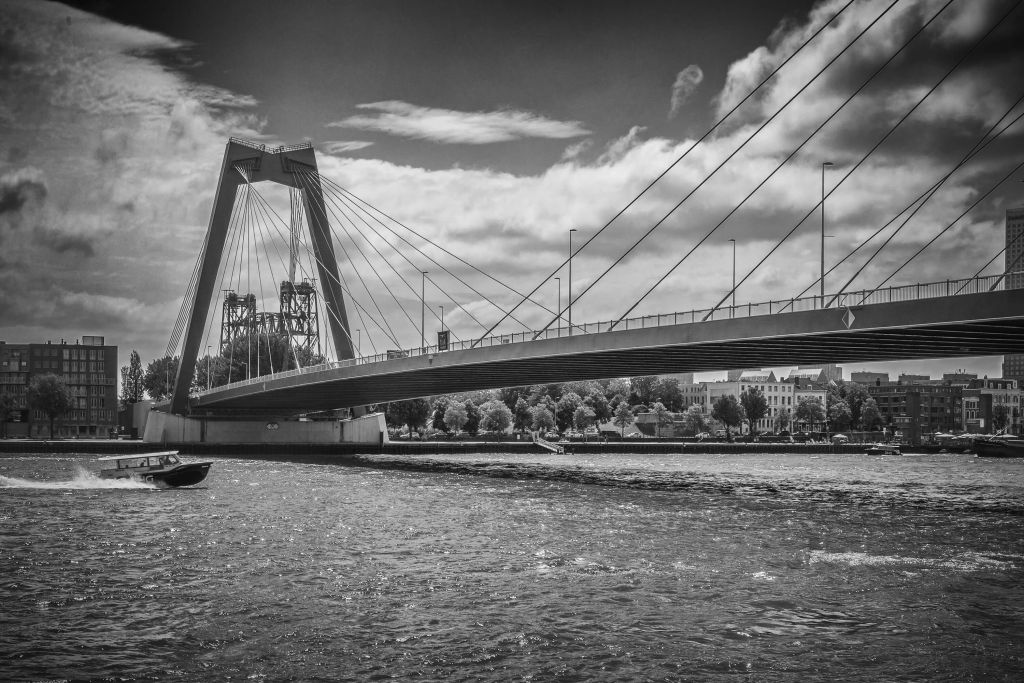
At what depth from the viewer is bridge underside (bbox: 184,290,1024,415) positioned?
38.1 m

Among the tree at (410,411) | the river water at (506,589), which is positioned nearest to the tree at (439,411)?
the tree at (410,411)

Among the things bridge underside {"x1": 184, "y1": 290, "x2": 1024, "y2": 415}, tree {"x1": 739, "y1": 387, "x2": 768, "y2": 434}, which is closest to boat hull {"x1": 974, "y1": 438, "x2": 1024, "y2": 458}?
tree {"x1": 739, "y1": 387, "x2": 768, "y2": 434}

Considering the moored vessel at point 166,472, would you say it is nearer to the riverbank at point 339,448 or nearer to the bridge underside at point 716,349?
the bridge underside at point 716,349

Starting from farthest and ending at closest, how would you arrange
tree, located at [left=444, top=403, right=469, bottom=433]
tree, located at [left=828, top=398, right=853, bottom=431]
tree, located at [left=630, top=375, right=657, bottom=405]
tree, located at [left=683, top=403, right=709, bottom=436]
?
tree, located at [left=630, top=375, right=657, bottom=405] < tree, located at [left=828, top=398, right=853, bottom=431] < tree, located at [left=683, top=403, right=709, bottom=436] < tree, located at [left=444, top=403, right=469, bottom=433]

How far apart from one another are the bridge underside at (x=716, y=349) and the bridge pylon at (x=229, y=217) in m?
5.78

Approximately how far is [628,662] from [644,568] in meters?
8.92

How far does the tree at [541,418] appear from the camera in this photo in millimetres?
138250

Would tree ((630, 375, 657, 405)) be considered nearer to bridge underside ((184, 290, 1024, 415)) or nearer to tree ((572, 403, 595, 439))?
tree ((572, 403, 595, 439))

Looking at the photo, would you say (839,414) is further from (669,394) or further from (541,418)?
(541,418)

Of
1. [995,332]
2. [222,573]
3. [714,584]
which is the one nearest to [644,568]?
[714,584]

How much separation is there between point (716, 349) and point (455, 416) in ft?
271

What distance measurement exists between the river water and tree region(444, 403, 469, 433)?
83944 millimetres

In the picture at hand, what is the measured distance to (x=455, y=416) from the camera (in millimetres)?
129750

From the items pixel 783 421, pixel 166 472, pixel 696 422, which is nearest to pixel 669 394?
pixel 783 421
